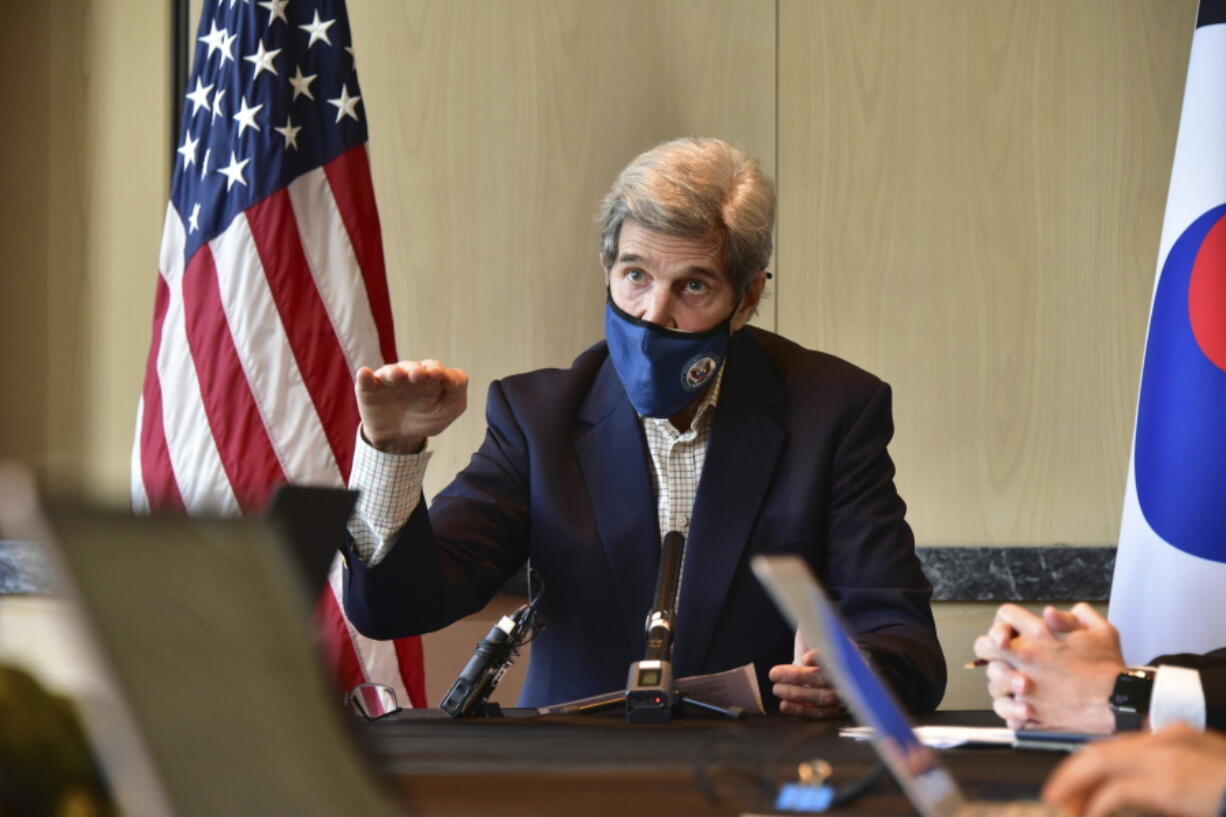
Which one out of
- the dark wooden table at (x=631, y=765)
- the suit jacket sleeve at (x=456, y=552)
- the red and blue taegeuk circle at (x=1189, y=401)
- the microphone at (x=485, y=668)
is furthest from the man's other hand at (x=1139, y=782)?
the red and blue taegeuk circle at (x=1189, y=401)

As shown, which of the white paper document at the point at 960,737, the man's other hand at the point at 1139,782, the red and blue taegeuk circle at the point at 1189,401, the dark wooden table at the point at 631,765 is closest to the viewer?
the man's other hand at the point at 1139,782

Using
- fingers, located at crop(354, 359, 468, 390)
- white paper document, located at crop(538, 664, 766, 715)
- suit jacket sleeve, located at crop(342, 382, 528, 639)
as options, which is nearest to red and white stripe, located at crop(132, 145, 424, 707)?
suit jacket sleeve, located at crop(342, 382, 528, 639)

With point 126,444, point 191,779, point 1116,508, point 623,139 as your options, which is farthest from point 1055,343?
point 191,779

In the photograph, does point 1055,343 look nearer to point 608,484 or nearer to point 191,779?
point 608,484

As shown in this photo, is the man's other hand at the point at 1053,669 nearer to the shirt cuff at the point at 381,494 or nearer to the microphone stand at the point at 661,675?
the microphone stand at the point at 661,675

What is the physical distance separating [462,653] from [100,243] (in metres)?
1.38

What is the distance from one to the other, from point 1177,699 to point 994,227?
81.0 inches

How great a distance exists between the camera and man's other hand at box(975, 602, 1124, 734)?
4.65 ft

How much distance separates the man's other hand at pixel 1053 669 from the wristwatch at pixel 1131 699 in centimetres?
4

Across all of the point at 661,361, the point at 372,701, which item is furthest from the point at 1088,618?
the point at 372,701

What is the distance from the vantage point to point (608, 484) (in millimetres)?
2080

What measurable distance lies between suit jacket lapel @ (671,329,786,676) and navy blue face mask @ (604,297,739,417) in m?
0.09

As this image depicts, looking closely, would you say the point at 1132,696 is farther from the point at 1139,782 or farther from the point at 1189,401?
the point at 1189,401

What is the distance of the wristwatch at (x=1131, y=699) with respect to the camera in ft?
4.40
